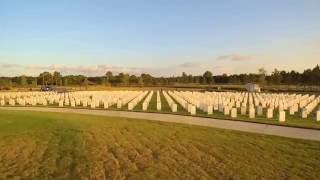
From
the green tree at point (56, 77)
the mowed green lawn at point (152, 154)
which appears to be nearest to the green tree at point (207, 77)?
the green tree at point (56, 77)

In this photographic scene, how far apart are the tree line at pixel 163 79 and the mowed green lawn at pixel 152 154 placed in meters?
86.7

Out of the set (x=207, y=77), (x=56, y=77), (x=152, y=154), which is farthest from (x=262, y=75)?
(x=152, y=154)

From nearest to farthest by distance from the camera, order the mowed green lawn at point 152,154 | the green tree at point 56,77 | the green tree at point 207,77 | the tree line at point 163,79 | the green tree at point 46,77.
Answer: the mowed green lawn at point 152,154, the tree line at point 163,79, the green tree at point 46,77, the green tree at point 56,77, the green tree at point 207,77

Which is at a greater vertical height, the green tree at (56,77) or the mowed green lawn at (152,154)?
the green tree at (56,77)

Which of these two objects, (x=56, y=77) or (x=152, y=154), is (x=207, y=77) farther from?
(x=152, y=154)

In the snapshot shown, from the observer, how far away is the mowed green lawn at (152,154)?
1166cm

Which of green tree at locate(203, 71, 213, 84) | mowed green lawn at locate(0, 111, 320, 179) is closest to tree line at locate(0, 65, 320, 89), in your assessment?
green tree at locate(203, 71, 213, 84)

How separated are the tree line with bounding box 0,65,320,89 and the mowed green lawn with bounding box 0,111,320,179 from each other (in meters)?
86.7

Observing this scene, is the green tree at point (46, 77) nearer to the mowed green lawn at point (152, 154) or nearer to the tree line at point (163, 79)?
the tree line at point (163, 79)

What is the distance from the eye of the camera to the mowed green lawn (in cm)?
1166

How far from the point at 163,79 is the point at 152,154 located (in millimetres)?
138788

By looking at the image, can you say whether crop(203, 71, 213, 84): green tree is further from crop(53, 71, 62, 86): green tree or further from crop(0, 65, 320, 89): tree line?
crop(53, 71, 62, 86): green tree

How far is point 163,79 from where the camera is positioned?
153 meters

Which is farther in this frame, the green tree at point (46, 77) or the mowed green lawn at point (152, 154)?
the green tree at point (46, 77)
